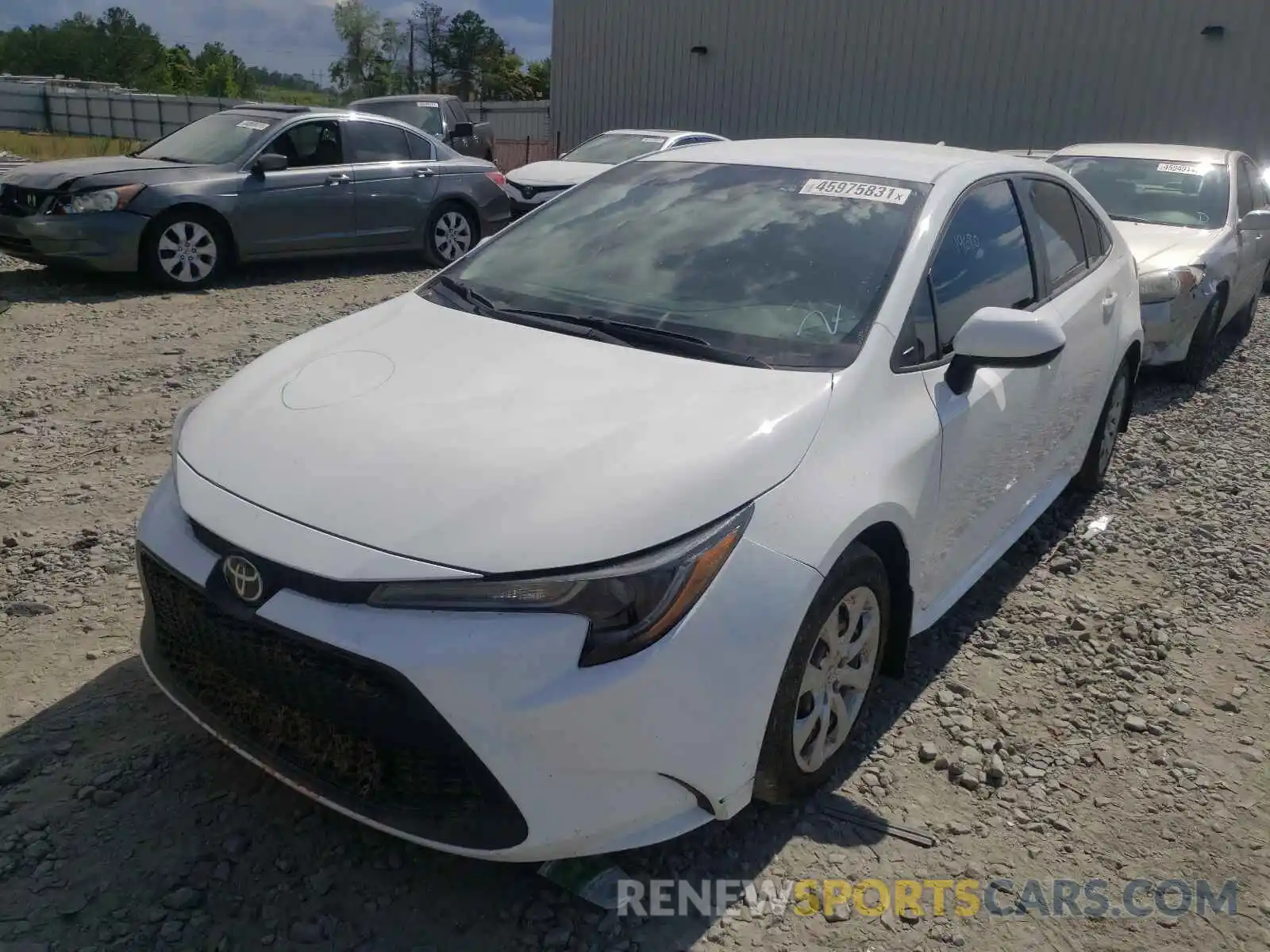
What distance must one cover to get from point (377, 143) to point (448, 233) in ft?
3.54

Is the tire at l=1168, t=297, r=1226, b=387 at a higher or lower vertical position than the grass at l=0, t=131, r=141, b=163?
lower

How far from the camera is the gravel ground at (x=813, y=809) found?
2344 millimetres

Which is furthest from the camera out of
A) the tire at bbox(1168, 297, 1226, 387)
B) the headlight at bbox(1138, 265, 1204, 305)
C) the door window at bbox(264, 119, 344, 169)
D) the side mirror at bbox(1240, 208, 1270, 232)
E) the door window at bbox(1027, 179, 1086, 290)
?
the door window at bbox(264, 119, 344, 169)

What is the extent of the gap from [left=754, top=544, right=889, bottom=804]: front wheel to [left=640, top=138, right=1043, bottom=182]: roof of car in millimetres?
1449

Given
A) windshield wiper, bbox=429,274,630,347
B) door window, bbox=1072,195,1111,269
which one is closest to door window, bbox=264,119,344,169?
windshield wiper, bbox=429,274,630,347

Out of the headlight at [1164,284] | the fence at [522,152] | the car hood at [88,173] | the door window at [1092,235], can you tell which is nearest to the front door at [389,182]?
Result: the car hood at [88,173]

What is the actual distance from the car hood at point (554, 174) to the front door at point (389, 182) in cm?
187

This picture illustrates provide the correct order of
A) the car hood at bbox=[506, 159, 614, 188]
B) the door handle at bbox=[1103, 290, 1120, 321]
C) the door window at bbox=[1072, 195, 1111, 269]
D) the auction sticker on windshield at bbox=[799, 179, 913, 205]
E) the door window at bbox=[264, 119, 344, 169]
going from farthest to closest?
the car hood at bbox=[506, 159, 614, 188] → the door window at bbox=[264, 119, 344, 169] → the door window at bbox=[1072, 195, 1111, 269] → the door handle at bbox=[1103, 290, 1120, 321] → the auction sticker on windshield at bbox=[799, 179, 913, 205]

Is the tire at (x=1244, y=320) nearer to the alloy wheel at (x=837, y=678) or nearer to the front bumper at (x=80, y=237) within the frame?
the alloy wheel at (x=837, y=678)

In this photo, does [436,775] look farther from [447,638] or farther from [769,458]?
[769,458]

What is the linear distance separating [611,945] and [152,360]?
17.8 feet

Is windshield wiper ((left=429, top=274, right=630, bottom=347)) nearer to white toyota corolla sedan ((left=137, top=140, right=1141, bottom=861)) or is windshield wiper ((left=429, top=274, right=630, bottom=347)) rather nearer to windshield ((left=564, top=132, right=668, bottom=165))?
white toyota corolla sedan ((left=137, top=140, right=1141, bottom=861))

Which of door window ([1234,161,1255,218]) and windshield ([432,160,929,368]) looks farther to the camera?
door window ([1234,161,1255,218])

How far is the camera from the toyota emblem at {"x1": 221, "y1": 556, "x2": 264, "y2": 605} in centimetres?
222
